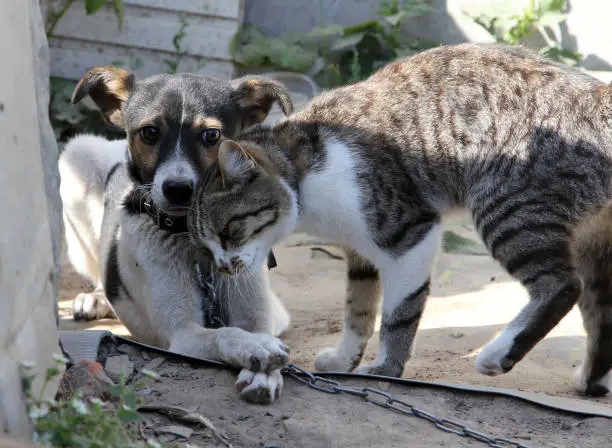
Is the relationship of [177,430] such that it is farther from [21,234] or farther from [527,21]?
[527,21]

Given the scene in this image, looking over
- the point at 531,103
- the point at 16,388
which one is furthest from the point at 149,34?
the point at 16,388

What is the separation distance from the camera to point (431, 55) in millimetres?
4461

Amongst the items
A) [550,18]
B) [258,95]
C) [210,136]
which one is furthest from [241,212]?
[550,18]

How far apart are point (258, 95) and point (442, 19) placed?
4581 mm

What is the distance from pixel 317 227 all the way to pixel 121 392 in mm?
1732

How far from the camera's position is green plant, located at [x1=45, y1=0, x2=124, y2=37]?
26.0 feet

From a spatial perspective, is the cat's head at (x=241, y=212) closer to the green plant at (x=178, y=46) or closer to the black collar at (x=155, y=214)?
the black collar at (x=155, y=214)

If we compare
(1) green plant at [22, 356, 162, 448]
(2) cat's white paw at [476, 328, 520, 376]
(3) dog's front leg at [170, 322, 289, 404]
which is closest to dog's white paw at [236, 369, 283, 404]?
(3) dog's front leg at [170, 322, 289, 404]

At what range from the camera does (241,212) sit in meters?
3.91

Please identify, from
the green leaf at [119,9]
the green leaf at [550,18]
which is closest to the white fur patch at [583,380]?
the green leaf at [550,18]

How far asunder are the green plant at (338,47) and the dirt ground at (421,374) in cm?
214

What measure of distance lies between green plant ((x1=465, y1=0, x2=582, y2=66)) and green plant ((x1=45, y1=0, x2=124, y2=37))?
3.14 metres

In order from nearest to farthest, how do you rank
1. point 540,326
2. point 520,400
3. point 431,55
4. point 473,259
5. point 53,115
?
1. point 520,400
2. point 540,326
3. point 431,55
4. point 473,259
5. point 53,115

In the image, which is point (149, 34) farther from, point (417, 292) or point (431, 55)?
point (417, 292)
